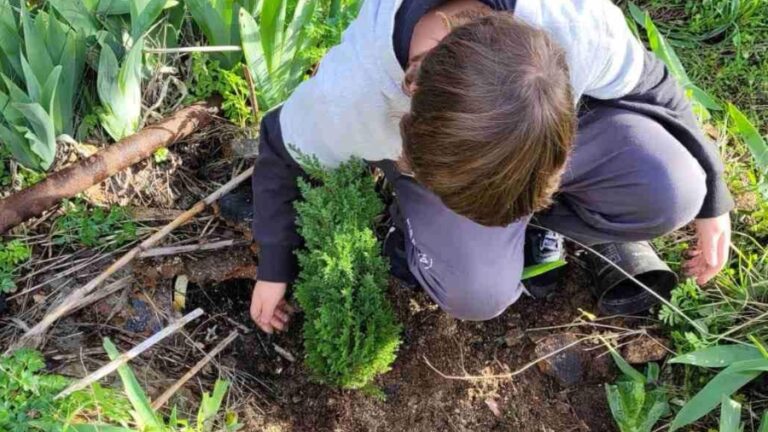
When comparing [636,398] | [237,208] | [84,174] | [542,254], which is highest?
[84,174]

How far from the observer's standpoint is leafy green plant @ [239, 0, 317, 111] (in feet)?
5.17

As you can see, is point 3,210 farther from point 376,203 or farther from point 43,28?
point 376,203

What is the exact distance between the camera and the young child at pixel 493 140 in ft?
3.14

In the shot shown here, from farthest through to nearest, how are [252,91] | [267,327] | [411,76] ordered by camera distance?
[252,91]
[267,327]
[411,76]

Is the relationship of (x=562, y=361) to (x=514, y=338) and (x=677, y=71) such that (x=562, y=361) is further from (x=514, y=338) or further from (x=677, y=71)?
(x=677, y=71)

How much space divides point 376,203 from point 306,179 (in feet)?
0.54

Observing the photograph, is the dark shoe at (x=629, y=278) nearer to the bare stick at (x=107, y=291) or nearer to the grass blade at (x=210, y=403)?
the grass blade at (x=210, y=403)

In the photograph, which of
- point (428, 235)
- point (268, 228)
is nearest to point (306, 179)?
point (268, 228)

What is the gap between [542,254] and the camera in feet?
5.44

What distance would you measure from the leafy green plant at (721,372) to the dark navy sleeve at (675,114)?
283 mm

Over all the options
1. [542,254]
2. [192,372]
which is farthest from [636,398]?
[192,372]

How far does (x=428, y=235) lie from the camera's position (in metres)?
1.50

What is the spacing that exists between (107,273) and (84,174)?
0.75ft

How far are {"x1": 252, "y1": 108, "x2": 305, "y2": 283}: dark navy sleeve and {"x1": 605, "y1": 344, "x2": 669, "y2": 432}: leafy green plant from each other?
0.73 meters
